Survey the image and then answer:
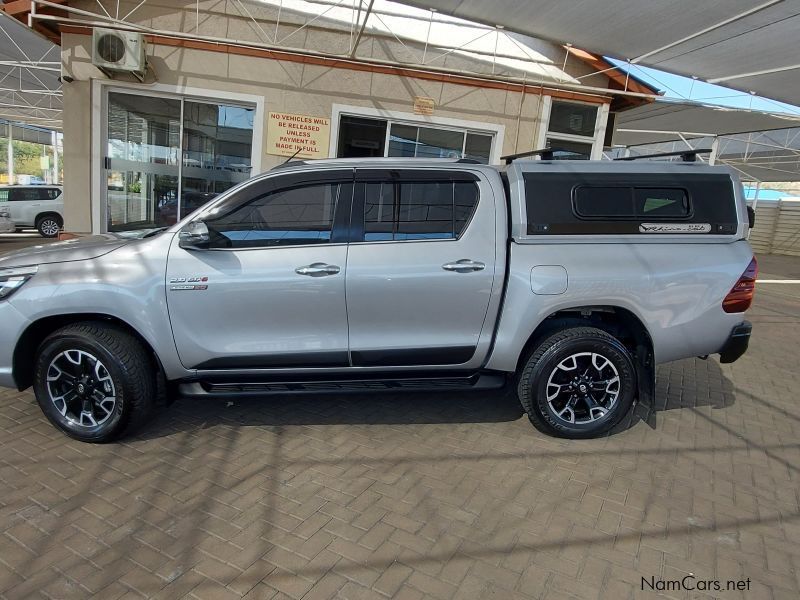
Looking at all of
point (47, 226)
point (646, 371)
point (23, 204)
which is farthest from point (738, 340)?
point (23, 204)

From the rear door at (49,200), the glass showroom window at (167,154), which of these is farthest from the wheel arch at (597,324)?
the rear door at (49,200)

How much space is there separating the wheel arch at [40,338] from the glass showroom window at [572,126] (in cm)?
807

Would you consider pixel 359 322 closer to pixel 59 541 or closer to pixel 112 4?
pixel 59 541

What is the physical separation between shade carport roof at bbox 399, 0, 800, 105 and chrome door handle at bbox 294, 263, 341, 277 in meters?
5.96

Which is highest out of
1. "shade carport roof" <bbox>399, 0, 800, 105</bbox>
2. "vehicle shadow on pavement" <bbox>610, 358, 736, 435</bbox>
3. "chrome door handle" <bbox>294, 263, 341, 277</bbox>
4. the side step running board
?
"shade carport roof" <bbox>399, 0, 800, 105</bbox>

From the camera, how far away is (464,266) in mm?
3514

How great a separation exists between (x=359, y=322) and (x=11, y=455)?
2403 millimetres

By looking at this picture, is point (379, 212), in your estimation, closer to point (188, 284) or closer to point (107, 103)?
point (188, 284)

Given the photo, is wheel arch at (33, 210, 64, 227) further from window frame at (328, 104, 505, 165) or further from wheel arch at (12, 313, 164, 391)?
wheel arch at (12, 313, 164, 391)

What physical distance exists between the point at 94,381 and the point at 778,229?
3040cm

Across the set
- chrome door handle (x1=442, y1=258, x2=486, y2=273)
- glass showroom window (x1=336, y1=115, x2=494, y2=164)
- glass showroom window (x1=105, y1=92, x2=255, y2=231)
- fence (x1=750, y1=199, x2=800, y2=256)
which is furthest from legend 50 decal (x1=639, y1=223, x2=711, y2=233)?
fence (x1=750, y1=199, x2=800, y2=256)

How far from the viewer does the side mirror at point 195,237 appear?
3.31 meters

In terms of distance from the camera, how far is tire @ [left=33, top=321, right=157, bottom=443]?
131 inches

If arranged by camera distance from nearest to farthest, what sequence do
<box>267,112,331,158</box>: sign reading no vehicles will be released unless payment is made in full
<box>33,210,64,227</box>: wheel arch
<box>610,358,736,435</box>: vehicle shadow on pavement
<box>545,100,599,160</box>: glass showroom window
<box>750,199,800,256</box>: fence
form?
<box>610,358,736,435</box>: vehicle shadow on pavement < <box>267,112,331,158</box>: sign reading no vehicles will be released unless payment is made in full < <box>545,100,599,160</box>: glass showroom window < <box>33,210,64,227</box>: wheel arch < <box>750,199,800,256</box>: fence
